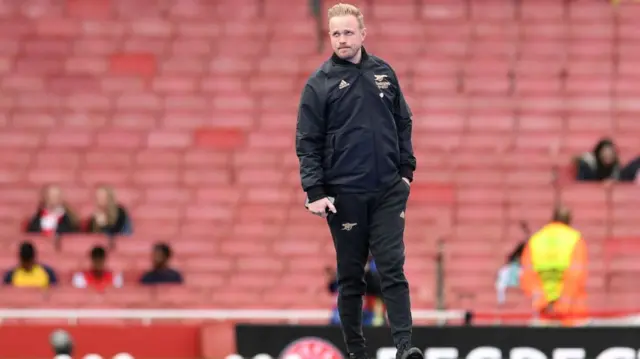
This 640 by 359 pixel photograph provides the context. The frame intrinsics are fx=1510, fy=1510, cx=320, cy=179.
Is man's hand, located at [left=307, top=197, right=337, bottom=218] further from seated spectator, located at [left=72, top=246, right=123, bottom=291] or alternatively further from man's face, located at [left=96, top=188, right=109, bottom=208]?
man's face, located at [left=96, top=188, right=109, bottom=208]

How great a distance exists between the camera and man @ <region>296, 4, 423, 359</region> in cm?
739

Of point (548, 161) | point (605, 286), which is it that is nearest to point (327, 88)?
point (605, 286)

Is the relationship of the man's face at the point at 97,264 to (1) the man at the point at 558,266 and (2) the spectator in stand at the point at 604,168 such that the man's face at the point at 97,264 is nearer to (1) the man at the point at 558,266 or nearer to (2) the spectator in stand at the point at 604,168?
(1) the man at the point at 558,266

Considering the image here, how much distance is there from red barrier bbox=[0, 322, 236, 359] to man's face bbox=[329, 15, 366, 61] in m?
7.01

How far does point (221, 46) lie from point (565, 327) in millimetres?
9197

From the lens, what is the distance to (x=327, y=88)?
24.3 feet

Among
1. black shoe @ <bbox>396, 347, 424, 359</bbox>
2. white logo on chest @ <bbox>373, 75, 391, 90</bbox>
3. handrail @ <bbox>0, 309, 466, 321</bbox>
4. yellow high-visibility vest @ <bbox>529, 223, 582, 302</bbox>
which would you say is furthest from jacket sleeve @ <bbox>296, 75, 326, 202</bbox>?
yellow high-visibility vest @ <bbox>529, 223, 582, 302</bbox>

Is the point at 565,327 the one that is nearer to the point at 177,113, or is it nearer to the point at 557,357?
the point at 557,357

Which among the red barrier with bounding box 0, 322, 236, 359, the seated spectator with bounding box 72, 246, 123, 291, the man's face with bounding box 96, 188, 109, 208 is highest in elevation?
the man's face with bounding box 96, 188, 109, 208

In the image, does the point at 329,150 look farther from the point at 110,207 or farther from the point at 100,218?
the point at 100,218

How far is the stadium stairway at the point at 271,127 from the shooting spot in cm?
1648

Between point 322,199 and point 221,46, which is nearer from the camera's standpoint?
point 322,199

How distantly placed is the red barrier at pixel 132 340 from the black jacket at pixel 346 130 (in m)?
6.79

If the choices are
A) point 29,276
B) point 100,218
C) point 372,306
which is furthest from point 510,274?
point 29,276
